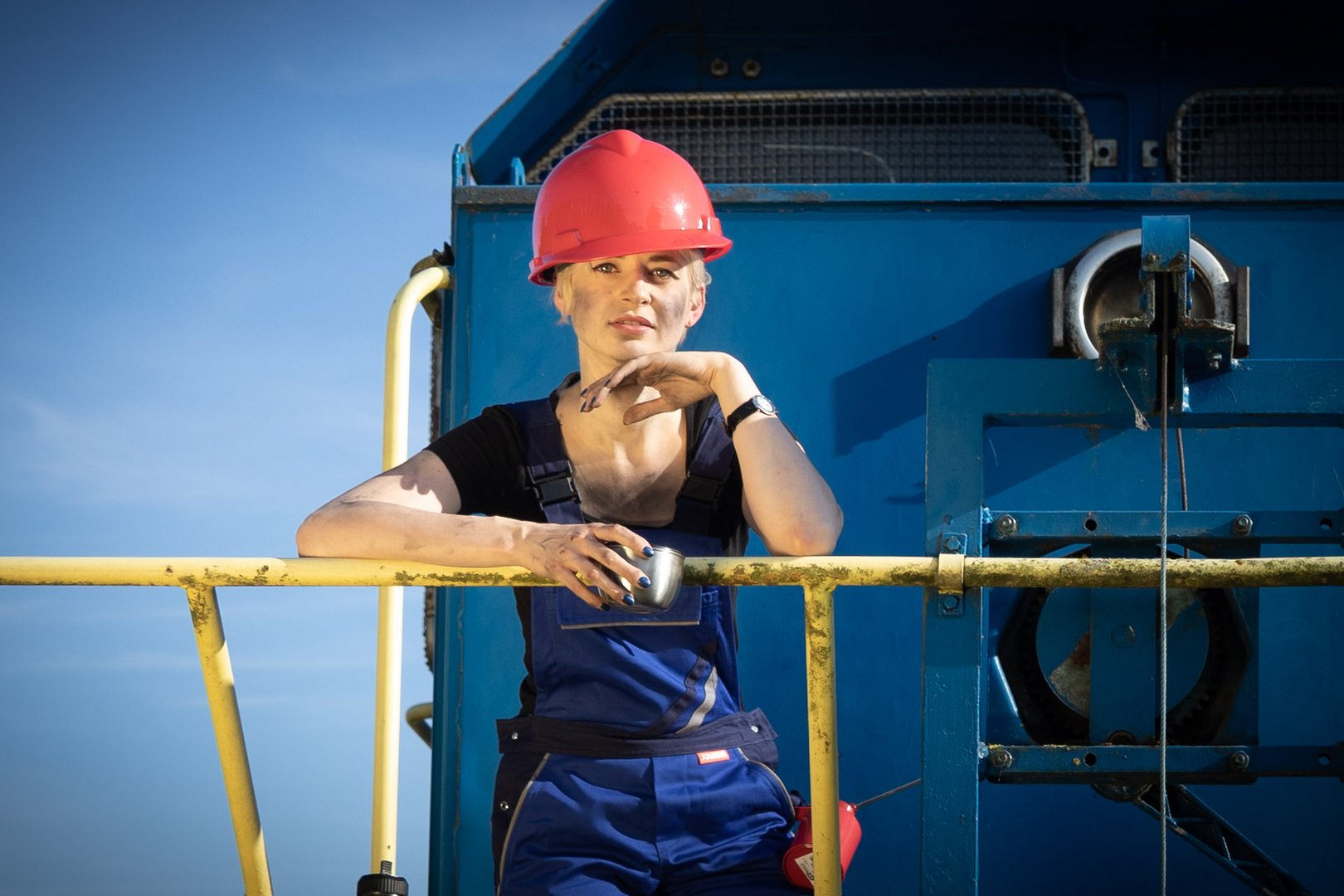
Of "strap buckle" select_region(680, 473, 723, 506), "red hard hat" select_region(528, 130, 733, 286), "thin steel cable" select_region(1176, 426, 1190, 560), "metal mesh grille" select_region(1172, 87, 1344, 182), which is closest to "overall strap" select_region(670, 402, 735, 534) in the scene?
"strap buckle" select_region(680, 473, 723, 506)

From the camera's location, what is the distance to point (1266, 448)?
3389 mm

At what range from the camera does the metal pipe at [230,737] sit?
7.64 feet

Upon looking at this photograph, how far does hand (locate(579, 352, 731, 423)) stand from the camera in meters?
2.40

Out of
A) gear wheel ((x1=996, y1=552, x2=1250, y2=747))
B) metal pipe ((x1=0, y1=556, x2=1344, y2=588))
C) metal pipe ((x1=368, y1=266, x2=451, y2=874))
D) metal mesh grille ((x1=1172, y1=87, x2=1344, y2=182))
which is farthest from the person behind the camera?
metal mesh grille ((x1=1172, y1=87, x2=1344, y2=182))

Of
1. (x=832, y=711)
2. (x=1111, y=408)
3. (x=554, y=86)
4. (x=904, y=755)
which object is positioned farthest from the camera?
(x=554, y=86)

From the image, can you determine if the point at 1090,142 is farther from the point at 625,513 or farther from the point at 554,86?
the point at 625,513

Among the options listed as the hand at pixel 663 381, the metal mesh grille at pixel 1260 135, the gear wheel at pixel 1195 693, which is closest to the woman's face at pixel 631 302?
the hand at pixel 663 381

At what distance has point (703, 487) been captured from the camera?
8.29 feet

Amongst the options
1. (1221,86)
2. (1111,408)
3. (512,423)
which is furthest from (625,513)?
(1221,86)

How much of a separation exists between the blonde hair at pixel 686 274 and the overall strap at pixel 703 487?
293 millimetres

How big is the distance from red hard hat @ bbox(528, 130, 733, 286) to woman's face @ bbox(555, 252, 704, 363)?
0.10ft

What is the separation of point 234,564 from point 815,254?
5.64ft

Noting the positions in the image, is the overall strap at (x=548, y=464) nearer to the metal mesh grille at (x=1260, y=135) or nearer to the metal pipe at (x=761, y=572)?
the metal pipe at (x=761, y=572)

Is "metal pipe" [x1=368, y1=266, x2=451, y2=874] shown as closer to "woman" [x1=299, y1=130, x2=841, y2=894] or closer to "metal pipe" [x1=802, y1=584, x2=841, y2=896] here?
"woman" [x1=299, y1=130, x2=841, y2=894]
